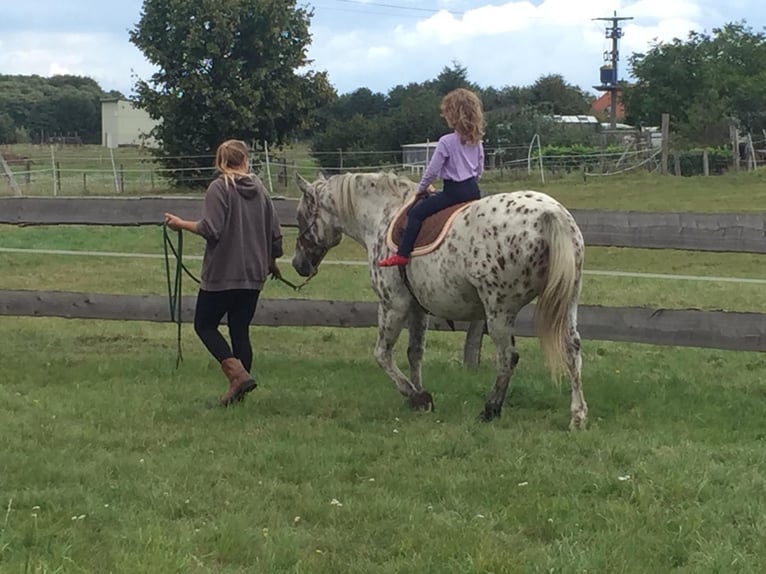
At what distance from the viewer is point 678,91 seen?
2175 inches

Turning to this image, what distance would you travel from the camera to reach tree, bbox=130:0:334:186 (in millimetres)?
35906

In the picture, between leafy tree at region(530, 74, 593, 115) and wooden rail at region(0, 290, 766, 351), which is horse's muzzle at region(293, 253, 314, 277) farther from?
leafy tree at region(530, 74, 593, 115)

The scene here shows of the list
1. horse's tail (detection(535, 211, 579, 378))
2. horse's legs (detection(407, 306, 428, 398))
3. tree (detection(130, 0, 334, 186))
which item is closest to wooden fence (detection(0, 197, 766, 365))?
horse's legs (detection(407, 306, 428, 398))

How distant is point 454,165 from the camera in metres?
6.21

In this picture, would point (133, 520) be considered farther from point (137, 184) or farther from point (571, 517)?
point (137, 184)

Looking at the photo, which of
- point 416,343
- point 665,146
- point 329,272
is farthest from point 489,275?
point 665,146

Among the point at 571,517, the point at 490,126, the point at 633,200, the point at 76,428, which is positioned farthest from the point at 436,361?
the point at 490,126

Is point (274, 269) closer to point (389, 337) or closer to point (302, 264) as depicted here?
point (302, 264)

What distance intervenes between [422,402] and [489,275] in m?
1.11

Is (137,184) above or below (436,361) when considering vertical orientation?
above

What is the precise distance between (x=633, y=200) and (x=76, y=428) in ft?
71.5

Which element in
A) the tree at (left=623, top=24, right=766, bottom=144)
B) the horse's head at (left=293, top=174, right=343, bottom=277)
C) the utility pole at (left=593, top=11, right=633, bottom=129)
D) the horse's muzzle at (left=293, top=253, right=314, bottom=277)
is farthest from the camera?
the utility pole at (left=593, top=11, right=633, bottom=129)

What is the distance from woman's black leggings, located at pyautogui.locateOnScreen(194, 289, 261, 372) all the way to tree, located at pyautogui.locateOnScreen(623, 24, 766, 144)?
44532mm

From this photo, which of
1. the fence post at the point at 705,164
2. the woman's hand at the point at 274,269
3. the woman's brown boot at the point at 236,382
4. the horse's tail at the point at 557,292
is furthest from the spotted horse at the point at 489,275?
the fence post at the point at 705,164
